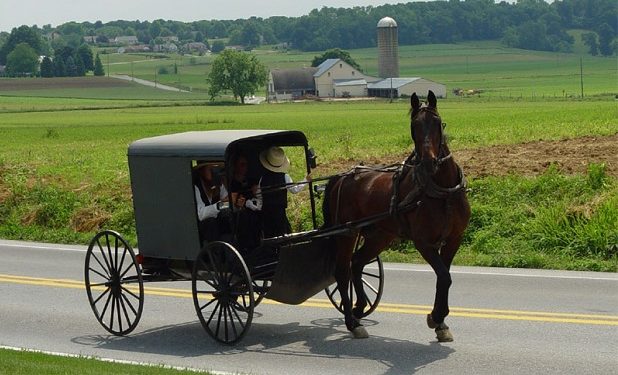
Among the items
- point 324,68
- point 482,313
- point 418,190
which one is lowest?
point 324,68

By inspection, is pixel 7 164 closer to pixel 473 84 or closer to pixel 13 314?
pixel 13 314

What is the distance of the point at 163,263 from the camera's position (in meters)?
13.1

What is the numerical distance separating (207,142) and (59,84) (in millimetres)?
150323

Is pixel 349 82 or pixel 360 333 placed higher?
pixel 360 333

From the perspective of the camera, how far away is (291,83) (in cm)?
17738

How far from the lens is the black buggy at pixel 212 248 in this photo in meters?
11.9

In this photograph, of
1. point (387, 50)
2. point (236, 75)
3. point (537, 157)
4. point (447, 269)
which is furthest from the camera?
point (387, 50)

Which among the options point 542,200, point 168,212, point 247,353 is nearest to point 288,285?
point 247,353

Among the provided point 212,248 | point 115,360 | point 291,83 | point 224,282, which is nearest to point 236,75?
point 291,83

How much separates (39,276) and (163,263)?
15.9 ft

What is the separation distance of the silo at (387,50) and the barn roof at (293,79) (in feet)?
47.7

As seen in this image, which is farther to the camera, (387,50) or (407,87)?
(387,50)

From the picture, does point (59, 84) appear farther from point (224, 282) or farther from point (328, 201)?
point (224, 282)

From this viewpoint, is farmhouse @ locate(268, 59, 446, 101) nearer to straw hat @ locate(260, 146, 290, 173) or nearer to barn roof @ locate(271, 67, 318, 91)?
barn roof @ locate(271, 67, 318, 91)
